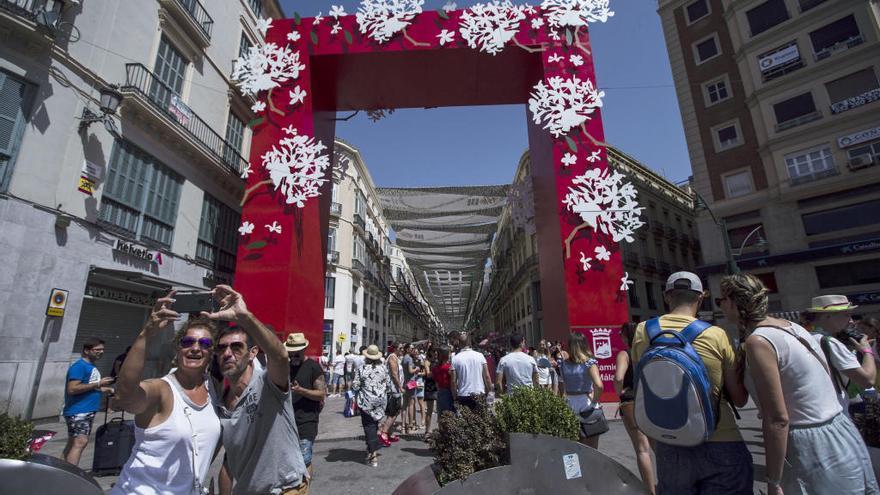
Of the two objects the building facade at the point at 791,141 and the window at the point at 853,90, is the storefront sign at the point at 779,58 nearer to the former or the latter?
the building facade at the point at 791,141

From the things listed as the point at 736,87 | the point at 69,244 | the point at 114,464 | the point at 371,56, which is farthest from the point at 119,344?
the point at 736,87

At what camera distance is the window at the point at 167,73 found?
37.2ft

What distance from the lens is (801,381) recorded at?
1.98 m

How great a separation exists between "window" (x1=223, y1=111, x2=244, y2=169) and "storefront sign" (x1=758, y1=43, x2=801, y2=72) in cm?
2536

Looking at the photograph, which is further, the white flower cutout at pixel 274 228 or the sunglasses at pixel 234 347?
the white flower cutout at pixel 274 228

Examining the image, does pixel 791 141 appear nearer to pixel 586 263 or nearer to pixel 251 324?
pixel 586 263

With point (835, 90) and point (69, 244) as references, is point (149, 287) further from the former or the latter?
point (835, 90)

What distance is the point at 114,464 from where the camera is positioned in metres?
5.17

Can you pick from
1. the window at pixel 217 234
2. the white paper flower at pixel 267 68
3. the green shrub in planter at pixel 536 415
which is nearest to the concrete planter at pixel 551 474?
the green shrub in planter at pixel 536 415

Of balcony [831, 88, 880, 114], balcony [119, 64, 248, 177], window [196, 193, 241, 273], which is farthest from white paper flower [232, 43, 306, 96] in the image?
balcony [831, 88, 880, 114]

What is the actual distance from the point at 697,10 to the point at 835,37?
7.46 m

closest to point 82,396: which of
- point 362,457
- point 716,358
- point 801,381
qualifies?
point 362,457

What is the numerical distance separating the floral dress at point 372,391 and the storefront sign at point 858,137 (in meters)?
23.0

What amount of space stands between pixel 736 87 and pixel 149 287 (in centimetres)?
2825
